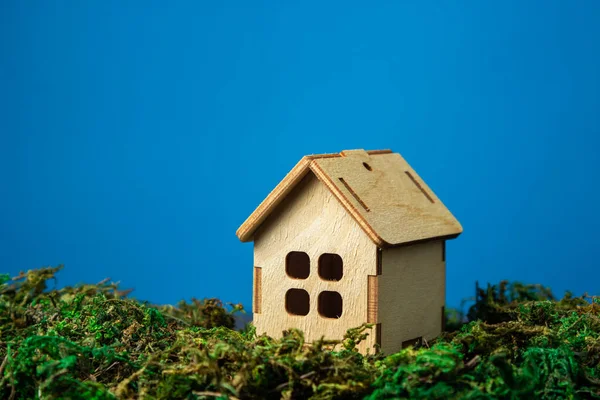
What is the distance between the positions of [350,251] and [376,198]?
23cm

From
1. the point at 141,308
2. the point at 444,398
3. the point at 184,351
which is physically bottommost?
the point at 444,398

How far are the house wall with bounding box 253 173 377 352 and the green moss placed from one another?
10cm

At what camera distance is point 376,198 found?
10.6ft

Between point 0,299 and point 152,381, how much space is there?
54.9 inches

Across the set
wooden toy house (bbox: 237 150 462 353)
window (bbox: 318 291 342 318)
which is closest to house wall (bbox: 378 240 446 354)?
wooden toy house (bbox: 237 150 462 353)

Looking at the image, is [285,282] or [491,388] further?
[285,282]

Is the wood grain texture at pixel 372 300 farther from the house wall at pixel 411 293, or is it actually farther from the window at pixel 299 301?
the window at pixel 299 301

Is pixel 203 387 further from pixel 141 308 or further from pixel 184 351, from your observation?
pixel 141 308

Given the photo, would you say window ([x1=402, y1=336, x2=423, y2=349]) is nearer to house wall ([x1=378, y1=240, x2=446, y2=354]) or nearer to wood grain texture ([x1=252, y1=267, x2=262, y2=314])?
house wall ([x1=378, y1=240, x2=446, y2=354])

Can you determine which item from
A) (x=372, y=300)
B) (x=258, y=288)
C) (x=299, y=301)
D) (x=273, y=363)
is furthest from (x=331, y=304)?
(x=273, y=363)

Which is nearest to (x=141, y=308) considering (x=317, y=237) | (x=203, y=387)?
(x=317, y=237)

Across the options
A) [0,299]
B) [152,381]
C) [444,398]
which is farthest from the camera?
[0,299]

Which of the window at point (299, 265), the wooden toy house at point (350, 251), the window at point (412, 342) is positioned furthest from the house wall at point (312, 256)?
the window at point (412, 342)

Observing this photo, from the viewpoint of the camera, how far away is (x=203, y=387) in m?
2.46
